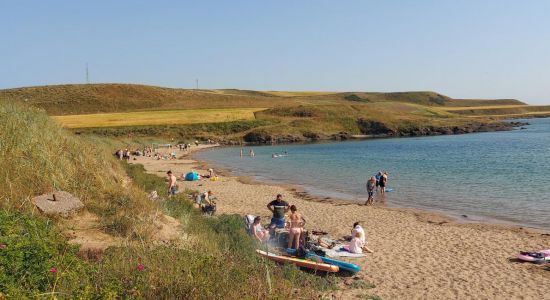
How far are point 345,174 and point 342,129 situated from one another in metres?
56.0

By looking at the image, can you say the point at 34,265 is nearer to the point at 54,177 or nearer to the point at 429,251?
the point at 54,177

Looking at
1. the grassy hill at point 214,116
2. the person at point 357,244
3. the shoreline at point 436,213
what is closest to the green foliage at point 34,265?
the person at point 357,244

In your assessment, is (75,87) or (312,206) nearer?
(312,206)

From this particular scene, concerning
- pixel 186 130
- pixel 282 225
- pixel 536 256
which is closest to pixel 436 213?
pixel 536 256

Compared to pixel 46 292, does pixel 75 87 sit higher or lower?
higher

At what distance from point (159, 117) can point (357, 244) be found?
269ft

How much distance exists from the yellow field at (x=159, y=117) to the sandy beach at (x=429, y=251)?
62701mm

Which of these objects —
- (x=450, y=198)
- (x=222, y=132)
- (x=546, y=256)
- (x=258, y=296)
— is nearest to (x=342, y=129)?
(x=222, y=132)

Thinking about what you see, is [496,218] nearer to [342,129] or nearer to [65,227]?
[65,227]

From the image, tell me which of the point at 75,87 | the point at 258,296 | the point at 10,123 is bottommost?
the point at 258,296

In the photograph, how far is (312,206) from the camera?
841 inches

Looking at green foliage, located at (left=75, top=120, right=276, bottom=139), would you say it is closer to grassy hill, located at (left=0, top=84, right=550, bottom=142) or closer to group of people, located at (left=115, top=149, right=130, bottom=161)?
grassy hill, located at (left=0, top=84, right=550, bottom=142)

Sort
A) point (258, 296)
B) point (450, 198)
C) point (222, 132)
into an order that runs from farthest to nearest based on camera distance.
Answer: point (222, 132)
point (450, 198)
point (258, 296)

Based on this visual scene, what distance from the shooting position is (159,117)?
9038 cm
